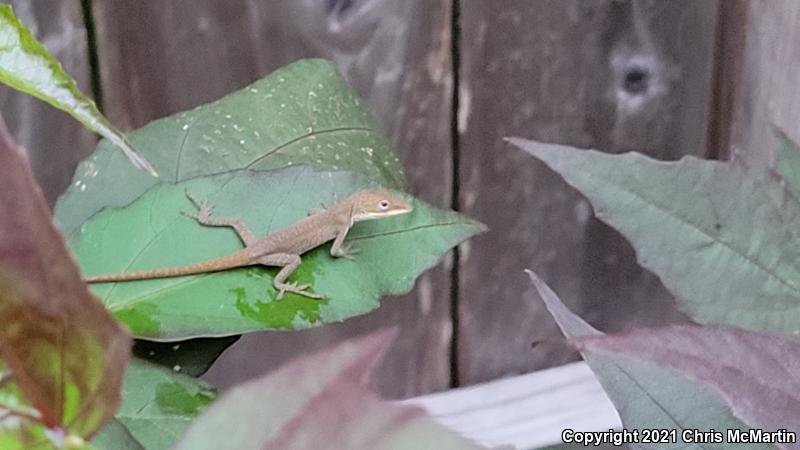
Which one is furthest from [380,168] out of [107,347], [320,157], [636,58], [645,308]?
[645,308]

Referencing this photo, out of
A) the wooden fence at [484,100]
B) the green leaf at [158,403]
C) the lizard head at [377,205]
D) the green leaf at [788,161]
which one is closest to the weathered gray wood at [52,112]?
the wooden fence at [484,100]

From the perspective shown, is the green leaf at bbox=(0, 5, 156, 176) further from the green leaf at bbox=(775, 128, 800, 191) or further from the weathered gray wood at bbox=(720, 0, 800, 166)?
the weathered gray wood at bbox=(720, 0, 800, 166)

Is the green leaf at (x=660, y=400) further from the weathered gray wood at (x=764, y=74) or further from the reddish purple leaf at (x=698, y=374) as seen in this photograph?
the weathered gray wood at (x=764, y=74)

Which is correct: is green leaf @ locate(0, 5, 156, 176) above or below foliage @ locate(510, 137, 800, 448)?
above

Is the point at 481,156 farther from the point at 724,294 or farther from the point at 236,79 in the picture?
the point at 724,294

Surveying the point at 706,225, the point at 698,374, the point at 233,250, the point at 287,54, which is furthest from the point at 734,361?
the point at 287,54

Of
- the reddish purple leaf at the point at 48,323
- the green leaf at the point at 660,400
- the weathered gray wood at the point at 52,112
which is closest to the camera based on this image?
the reddish purple leaf at the point at 48,323

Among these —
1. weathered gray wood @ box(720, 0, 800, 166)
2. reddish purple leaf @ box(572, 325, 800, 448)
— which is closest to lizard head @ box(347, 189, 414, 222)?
reddish purple leaf @ box(572, 325, 800, 448)

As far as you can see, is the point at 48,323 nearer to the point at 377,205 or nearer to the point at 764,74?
the point at 377,205

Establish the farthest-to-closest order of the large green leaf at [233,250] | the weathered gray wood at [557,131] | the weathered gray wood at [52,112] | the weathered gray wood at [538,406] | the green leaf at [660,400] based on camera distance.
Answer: the weathered gray wood at [538,406]
the weathered gray wood at [557,131]
the weathered gray wood at [52,112]
the large green leaf at [233,250]
the green leaf at [660,400]
